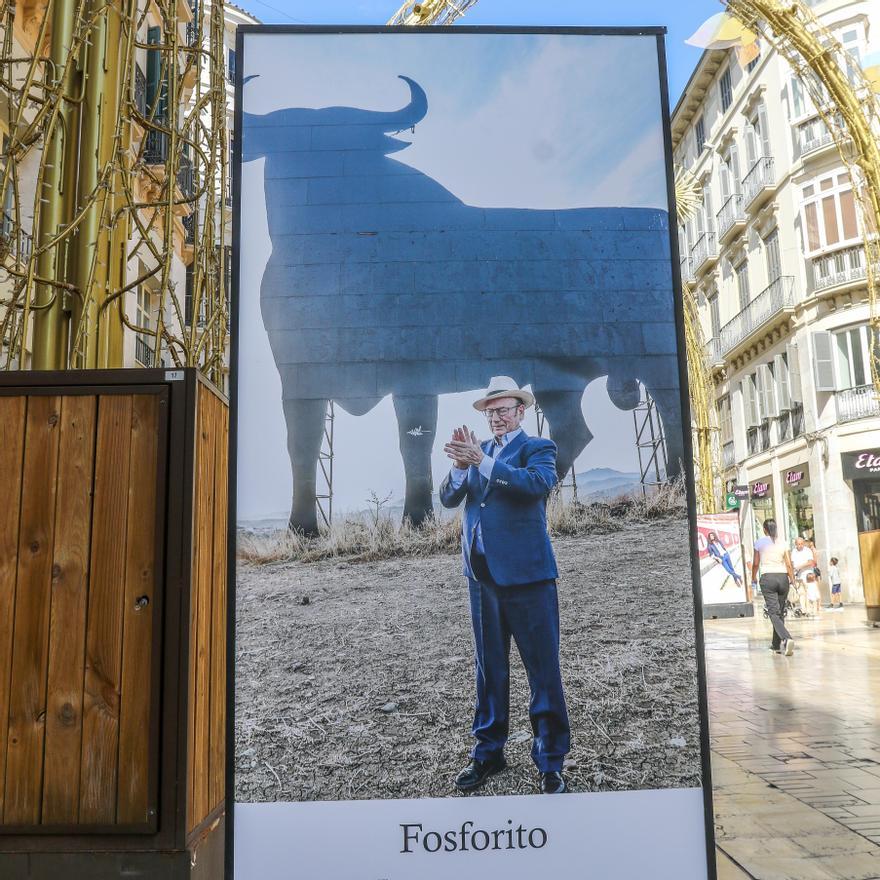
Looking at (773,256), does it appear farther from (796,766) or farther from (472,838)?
(472,838)

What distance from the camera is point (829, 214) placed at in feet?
86.7

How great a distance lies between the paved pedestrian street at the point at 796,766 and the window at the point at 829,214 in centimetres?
1851

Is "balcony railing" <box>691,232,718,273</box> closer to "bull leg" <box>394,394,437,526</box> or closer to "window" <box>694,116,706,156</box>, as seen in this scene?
"window" <box>694,116,706,156</box>

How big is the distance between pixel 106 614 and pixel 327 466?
887 mm

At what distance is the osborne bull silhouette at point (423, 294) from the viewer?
3117 millimetres

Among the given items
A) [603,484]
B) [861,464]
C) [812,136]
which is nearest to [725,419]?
[861,464]

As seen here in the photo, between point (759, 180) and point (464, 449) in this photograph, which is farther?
point (759, 180)

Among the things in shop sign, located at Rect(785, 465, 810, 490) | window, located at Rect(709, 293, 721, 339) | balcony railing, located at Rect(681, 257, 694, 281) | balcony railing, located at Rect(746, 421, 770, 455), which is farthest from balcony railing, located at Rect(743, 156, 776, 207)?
shop sign, located at Rect(785, 465, 810, 490)

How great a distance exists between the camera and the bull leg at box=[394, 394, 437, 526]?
3.08 meters

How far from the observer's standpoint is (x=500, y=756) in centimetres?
298

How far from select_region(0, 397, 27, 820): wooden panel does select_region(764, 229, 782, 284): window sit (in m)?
27.9

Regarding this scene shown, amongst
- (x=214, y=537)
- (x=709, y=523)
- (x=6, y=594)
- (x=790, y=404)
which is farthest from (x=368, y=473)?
(x=790, y=404)

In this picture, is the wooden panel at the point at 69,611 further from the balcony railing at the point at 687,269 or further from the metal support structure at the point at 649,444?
the balcony railing at the point at 687,269

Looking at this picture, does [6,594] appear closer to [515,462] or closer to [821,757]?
[515,462]
